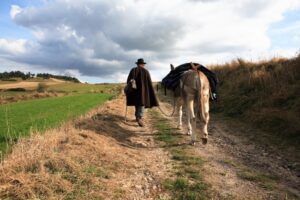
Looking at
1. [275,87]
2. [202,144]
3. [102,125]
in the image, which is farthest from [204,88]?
[275,87]

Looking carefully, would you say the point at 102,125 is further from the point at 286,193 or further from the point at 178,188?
the point at 286,193

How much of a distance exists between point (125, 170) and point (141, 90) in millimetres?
6448

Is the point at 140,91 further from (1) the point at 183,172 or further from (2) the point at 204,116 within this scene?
(1) the point at 183,172

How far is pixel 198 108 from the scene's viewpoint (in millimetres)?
10406

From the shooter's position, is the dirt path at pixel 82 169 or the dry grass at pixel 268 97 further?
the dry grass at pixel 268 97

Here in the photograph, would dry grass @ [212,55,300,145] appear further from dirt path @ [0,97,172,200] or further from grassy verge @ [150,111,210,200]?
dirt path @ [0,97,172,200]

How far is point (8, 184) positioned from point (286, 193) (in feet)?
14.8

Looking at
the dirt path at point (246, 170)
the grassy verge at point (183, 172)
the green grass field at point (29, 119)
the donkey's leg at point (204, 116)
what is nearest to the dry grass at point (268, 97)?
the dirt path at point (246, 170)

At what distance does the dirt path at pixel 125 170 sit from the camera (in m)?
5.90

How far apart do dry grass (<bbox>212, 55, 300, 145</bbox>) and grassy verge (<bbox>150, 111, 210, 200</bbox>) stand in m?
3.04

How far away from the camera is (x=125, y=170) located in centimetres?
738

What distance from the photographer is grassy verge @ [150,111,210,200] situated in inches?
244

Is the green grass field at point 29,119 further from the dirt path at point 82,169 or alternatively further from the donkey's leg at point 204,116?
the donkey's leg at point 204,116

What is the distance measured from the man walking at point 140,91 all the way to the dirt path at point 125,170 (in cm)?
313
